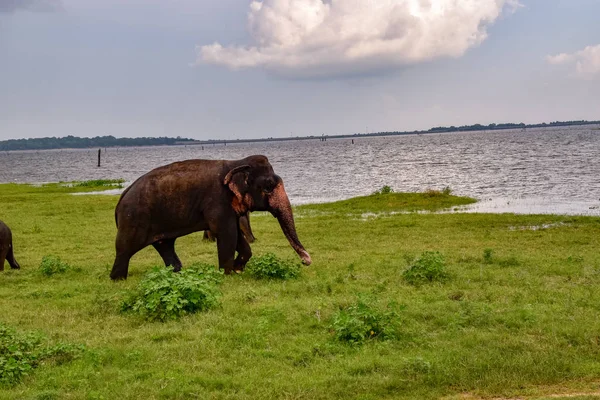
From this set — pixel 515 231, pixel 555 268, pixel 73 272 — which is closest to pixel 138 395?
pixel 73 272

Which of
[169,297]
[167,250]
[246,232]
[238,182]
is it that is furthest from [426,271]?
[246,232]

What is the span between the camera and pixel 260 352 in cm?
855

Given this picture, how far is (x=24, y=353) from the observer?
330 inches

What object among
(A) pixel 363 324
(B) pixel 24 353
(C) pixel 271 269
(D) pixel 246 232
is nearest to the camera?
(B) pixel 24 353

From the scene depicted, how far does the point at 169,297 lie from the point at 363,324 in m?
3.33

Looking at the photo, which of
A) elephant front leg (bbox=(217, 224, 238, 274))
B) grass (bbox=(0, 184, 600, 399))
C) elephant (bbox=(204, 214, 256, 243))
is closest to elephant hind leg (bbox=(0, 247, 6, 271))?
grass (bbox=(0, 184, 600, 399))

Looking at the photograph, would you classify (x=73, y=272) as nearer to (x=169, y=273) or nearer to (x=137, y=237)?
(x=137, y=237)

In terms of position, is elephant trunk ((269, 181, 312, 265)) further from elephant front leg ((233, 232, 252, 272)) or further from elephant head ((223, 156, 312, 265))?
elephant front leg ((233, 232, 252, 272))

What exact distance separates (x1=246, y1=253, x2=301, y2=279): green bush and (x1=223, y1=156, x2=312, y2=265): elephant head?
51 cm

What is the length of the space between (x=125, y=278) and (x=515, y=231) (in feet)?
45.9

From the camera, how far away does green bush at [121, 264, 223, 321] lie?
34.1 ft

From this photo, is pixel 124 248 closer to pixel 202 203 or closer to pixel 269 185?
pixel 202 203

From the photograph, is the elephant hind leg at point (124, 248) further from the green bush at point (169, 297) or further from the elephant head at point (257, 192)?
the green bush at point (169, 297)

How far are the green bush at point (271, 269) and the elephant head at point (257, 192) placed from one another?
1.66 ft
